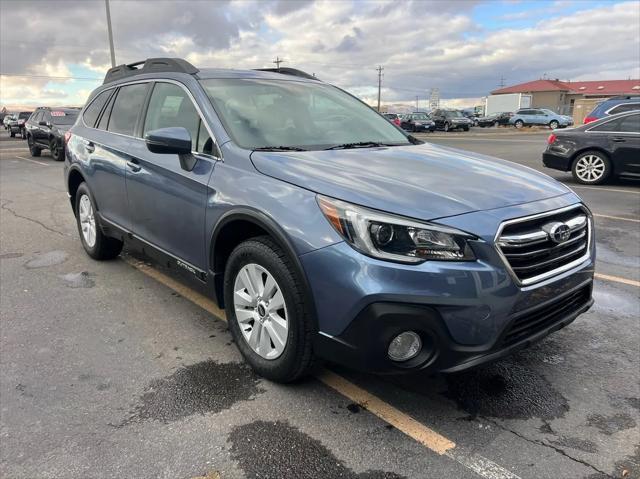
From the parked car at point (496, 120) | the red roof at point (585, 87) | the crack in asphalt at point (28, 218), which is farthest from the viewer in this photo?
the red roof at point (585, 87)

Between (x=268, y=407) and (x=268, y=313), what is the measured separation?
0.51 metres

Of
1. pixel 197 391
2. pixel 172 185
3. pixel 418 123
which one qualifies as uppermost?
pixel 172 185

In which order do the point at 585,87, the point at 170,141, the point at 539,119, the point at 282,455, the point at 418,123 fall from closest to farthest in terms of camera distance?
1. the point at 282,455
2. the point at 170,141
3. the point at 418,123
4. the point at 539,119
5. the point at 585,87

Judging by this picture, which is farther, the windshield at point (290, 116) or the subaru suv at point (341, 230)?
the windshield at point (290, 116)

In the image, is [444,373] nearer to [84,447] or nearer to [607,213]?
[84,447]

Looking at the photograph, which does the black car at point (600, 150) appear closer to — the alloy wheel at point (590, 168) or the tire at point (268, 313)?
the alloy wheel at point (590, 168)

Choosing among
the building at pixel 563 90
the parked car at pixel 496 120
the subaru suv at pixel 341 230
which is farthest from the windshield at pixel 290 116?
the building at pixel 563 90

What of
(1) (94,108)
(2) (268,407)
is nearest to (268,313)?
(2) (268,407)

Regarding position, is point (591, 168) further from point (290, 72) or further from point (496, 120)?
point (496, 120)

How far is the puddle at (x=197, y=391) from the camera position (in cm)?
284

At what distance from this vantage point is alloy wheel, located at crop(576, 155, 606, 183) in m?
10.4

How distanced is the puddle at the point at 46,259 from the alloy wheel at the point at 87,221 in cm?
35

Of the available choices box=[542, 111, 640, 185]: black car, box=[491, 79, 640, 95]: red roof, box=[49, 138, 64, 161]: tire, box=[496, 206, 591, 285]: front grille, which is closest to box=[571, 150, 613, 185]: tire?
box=[542, 111, 640, 185]: black car

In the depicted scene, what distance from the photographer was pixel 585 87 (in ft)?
280
